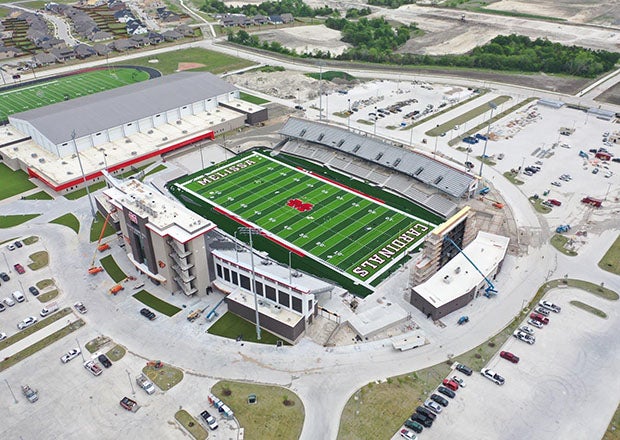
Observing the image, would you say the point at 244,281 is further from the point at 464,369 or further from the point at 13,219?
the point at 13,219

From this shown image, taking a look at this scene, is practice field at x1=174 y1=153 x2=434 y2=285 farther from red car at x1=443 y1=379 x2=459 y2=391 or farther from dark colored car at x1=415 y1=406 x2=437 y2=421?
Answer: dark colored car at x1=415 y1=406 x2=437 y2=421

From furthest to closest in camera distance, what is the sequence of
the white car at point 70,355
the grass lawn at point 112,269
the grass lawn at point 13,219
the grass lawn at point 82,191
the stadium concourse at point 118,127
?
the stadium concourse at point 118,127 → the grass lawn at point 82,191 → the grass lawn at point 13,219 → the grass lawn at point 112,269 → the white car at point 70,355

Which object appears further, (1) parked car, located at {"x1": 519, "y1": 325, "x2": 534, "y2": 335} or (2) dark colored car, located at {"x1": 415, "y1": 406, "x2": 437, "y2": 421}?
(1) parked car, located at {"x1": 519, "y1": 325, "x2": 534, "y2": 335}

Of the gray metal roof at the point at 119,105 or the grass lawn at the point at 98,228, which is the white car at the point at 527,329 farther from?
the gray metal roof at the point at 119,105

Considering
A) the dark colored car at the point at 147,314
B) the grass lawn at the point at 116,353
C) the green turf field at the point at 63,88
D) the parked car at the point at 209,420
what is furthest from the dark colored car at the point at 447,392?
the green turf field at the point at 63,88

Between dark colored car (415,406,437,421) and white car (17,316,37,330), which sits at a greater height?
white car (17,316,37,330)

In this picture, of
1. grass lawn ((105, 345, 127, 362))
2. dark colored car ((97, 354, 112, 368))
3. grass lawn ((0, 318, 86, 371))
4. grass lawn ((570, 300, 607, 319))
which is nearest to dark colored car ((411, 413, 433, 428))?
grass lawn ((570, 300, 607, 319))

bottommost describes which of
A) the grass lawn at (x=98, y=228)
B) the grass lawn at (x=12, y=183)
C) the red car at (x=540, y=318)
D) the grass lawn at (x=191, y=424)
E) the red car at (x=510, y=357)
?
the grass lawn at (x=191, y=424)
